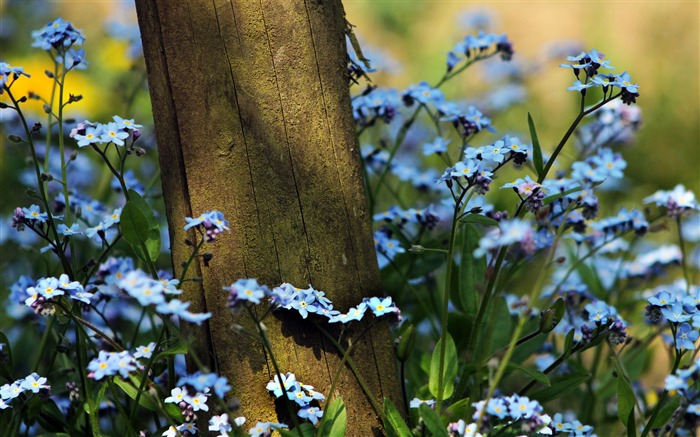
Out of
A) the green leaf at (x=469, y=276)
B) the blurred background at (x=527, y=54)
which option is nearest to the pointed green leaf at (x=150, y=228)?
the green leaf at (x=469, y=276)

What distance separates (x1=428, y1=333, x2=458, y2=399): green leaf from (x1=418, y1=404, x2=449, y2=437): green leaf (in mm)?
220

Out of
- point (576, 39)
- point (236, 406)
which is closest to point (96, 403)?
point (236, 406)

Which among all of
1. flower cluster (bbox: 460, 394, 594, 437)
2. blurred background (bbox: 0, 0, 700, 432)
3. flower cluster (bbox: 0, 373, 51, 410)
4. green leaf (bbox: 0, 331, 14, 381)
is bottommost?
flower cluster (bbox: 460, 394, 594, 437)

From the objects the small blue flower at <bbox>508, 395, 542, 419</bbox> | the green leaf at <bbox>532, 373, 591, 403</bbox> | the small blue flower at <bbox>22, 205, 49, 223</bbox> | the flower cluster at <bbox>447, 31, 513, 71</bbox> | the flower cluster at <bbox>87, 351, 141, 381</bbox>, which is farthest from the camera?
the flower cluster at <bbox>447, 31, 513, 71</bbox>

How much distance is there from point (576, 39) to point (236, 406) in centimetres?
576

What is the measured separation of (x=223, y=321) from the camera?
75.1 inches

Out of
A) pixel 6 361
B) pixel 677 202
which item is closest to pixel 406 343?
pixel 6 361

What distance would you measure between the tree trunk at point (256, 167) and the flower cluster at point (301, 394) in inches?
2.0

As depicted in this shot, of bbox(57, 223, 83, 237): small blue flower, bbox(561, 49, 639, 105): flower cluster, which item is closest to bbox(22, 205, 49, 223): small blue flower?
bbox(57, 223, 83, 237): small blue flower

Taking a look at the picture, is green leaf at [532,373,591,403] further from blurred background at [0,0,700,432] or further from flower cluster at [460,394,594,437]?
blurred background at [0,0,700,432]

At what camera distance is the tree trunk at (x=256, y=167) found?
190 centimetres

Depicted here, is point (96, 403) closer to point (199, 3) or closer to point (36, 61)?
point (199, 3)

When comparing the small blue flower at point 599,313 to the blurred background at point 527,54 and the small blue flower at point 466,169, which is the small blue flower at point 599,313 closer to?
the small blue flower at point 466,169

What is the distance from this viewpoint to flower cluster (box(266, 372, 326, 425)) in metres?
1.81
